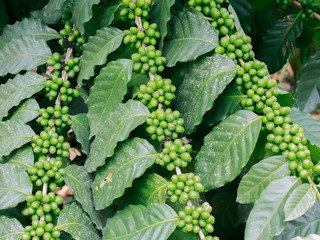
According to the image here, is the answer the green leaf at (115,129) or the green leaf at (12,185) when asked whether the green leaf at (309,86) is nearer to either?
the green leaf at (115,129)

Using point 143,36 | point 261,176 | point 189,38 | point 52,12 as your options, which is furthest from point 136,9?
point 261,176

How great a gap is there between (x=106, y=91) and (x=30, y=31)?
0.46 meters

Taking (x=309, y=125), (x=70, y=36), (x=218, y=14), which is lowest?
(x=309, y=125)

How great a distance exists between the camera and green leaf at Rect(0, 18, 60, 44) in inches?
53.2

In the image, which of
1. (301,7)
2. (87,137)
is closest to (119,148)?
(87,137)

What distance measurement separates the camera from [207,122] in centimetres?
116

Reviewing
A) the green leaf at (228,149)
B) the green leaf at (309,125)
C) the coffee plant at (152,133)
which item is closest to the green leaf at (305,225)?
the coffee plant at (152,133)

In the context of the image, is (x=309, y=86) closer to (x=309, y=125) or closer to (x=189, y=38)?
(x=309, y=125)

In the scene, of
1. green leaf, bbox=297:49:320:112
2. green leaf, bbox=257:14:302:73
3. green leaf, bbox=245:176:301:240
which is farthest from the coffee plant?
green leaf, bbox=257:14:302:73

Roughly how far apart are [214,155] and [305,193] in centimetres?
26

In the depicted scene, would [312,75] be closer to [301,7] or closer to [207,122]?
[301,7]

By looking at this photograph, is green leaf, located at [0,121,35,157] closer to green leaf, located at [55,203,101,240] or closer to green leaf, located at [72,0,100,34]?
green leaf, located at [55,203,101,240]

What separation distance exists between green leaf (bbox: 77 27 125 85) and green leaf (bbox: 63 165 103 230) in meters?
0.31

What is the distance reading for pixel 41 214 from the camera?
1016mm
